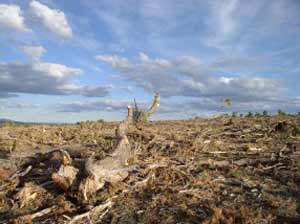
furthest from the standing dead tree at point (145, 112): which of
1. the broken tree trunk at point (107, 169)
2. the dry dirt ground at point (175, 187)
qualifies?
the broken tree trunk at point (107, 169)

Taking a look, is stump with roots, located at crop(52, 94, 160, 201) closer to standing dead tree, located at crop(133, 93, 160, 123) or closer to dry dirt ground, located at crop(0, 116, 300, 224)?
dry dirt ground, located at crop(0, 116, 300, 224)

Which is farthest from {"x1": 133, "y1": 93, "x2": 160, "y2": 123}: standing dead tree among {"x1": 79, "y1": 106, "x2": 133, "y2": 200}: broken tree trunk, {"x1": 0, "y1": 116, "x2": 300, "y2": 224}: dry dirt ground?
{"x1": 79, "y1": 106, "x2": 133, "y2": 200}: broken tree trunk

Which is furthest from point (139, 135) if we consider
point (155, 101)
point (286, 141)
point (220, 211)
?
point (220, 211)

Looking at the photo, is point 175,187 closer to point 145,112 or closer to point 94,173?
point 94,173

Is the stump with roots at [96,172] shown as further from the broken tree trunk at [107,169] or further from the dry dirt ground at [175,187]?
the dry dirt ground at [175,187]

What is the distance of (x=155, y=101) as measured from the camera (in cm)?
1078

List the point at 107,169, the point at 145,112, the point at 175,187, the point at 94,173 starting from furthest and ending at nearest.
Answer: the point at 145,112
the point at 107,169
the point at 175,187
the point at 94,173

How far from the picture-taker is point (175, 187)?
6.47m

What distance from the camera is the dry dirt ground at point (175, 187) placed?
549 centimetres

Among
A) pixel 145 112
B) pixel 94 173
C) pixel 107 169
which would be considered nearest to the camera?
pixel 94 173

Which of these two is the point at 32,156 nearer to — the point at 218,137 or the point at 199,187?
the point at 199,187

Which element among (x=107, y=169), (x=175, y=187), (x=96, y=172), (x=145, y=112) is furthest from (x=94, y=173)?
(x=145, y=112)

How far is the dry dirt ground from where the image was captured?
549cm

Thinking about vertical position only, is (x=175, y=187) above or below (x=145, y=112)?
below
